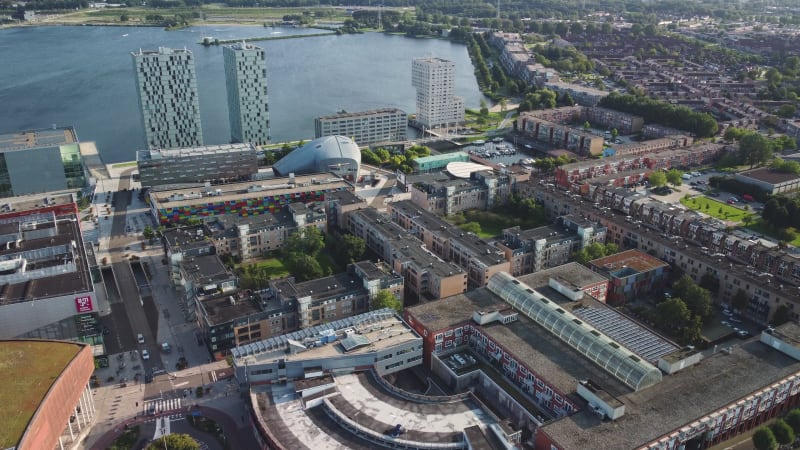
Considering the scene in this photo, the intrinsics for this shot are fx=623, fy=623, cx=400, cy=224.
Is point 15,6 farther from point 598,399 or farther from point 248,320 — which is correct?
point 598,399

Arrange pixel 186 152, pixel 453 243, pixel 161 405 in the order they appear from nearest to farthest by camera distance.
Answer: pixel 161 405
pixel 453 243
pixel 186 152

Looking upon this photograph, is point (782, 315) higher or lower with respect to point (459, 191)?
lower

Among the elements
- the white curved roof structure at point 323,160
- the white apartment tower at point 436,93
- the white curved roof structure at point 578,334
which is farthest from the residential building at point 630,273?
the white apartment tower at point 436,93

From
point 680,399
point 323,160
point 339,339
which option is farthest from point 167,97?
point 680,399

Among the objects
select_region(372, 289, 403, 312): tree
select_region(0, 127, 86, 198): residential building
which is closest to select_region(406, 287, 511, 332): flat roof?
select_region(372, 289, 403, 312): tree

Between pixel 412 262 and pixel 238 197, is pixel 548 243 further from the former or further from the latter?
Answer: pixel 238 197

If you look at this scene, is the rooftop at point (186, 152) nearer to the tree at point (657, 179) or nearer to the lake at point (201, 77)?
the lake at point (201, 77)
